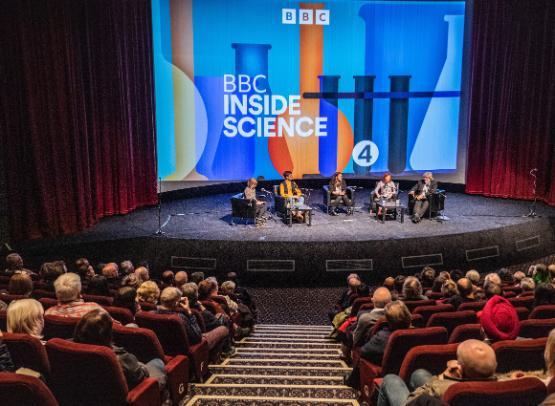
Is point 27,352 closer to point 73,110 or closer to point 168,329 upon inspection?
point 168,329

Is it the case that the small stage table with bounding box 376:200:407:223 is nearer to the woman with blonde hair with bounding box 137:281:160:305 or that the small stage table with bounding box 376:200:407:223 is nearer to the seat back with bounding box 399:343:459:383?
the woman with blonde hair with bounding box 137:281:160:305

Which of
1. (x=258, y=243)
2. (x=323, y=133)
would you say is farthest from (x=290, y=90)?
(x=258, y=243)

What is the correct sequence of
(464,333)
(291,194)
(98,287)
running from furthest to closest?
(291,194), (98,287), (464,333)

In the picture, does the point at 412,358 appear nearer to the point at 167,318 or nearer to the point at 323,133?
the point at 167,318

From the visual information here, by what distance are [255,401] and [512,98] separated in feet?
33.0

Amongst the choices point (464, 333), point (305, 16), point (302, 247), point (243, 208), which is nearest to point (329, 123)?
point (305, 16)

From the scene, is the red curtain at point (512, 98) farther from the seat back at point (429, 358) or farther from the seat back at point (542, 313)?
the seat back at point (429, 358)

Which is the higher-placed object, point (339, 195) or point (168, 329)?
point (168, 329)

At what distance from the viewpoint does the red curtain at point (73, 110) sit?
313 inches

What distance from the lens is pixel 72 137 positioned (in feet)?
28.6

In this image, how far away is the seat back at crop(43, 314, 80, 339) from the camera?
354 cm

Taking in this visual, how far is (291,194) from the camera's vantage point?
1012 centimetres

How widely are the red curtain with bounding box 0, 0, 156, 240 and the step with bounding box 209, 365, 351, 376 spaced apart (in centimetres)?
496

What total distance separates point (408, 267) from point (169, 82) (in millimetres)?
6003
